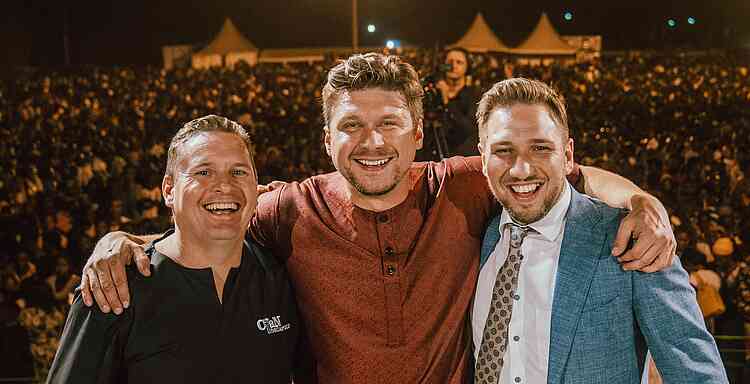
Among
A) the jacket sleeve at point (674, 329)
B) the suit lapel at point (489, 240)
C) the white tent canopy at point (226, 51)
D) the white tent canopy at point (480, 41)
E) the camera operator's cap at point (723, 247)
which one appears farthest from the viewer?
the white tent canopy at point (226, 51)

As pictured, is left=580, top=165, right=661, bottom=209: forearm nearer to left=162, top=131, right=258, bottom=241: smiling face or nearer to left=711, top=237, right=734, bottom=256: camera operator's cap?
left=162, top=131, right=258, bottom=241: smiling face

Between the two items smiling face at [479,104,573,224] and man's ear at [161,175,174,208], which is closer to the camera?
smiling face at [479,104,573,224]

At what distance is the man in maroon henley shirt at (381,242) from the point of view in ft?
7.57

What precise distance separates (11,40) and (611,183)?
38824mm

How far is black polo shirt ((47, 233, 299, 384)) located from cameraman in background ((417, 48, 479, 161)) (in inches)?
89.6

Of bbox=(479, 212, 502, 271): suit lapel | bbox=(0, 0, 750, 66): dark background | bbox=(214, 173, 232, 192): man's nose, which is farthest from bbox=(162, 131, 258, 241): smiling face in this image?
bbox=(0, 0, 750, 66): dark background

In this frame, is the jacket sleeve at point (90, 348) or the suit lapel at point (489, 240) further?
the suit lapel at point (489, 240)

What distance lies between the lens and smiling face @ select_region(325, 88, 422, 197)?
239 centimetres

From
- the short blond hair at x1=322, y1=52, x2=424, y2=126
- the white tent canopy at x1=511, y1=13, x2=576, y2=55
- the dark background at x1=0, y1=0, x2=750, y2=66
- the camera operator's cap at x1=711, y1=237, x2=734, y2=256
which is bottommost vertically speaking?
the camera operator's cap at x1=711, y1=237, x2=734, y2=256

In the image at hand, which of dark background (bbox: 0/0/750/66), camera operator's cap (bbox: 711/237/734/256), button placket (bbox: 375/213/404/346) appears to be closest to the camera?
button placket (bbox: 375/213/404/346)

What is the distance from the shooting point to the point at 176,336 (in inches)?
82.1

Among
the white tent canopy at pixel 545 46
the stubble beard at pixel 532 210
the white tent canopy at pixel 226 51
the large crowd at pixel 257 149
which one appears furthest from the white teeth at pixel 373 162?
the white tent canopy at pixel 226 51

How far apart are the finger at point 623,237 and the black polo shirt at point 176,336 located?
1.04 metres

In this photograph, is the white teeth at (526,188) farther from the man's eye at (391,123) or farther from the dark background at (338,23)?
the dark background at (338,23)
